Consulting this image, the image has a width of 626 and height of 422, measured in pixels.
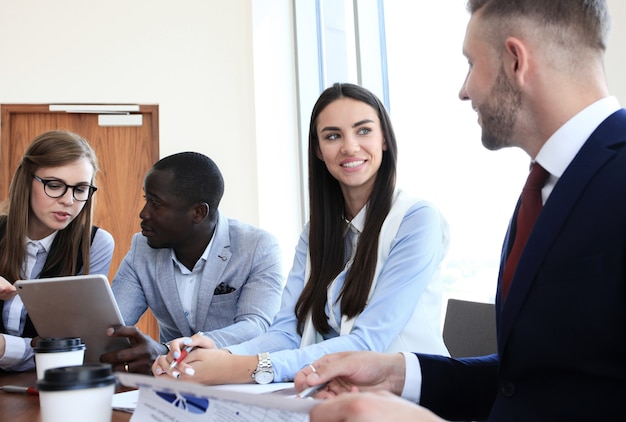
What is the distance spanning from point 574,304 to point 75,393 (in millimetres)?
722

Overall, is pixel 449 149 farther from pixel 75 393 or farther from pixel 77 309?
pixel 75 393

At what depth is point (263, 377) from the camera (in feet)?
5.31

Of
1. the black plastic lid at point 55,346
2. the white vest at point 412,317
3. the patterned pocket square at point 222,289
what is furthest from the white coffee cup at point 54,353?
the patterned pocket square at point 222,289

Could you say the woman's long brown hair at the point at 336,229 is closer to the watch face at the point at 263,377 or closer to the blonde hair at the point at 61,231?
the watch face at the point at 263,377

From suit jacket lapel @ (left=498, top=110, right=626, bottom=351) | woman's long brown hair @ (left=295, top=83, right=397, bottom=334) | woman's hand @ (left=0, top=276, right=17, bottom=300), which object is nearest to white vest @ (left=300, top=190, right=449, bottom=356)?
woman's long brown hair @ (left=295, top=83, right=397, bottom=334)

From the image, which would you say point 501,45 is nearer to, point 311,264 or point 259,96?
point 311,264

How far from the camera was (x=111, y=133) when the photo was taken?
217 inches

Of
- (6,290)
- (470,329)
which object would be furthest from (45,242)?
(470,329)

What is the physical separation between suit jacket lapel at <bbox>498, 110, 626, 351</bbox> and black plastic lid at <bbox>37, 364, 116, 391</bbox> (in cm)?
63

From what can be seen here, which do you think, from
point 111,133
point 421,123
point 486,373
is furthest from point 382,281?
point 111,133

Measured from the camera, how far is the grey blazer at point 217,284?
2.39 meters

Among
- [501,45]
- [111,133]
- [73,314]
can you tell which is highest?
[111,133]

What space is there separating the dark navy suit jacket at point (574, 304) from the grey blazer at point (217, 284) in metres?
1.41

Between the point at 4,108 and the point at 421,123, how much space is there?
141 inches
